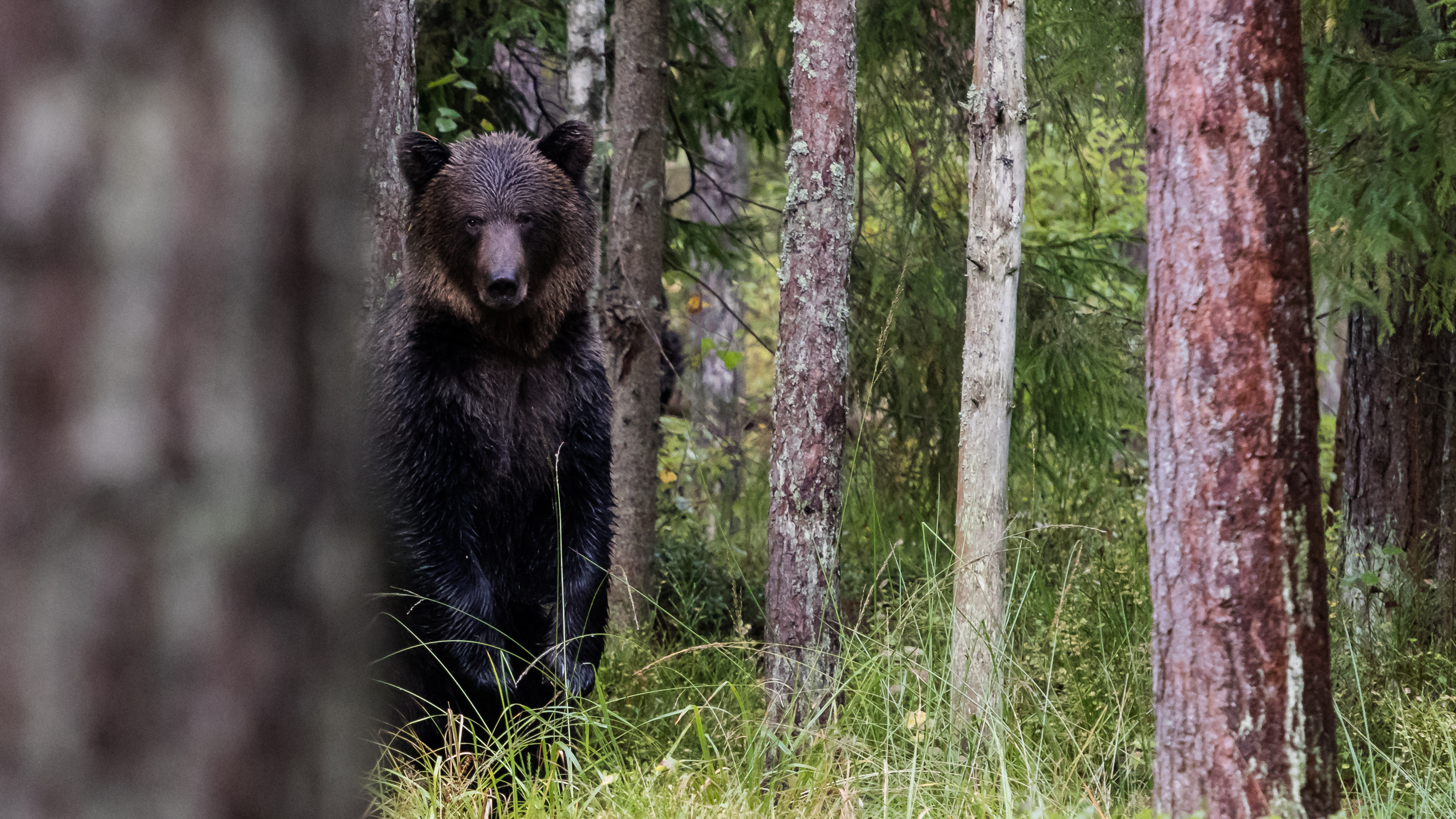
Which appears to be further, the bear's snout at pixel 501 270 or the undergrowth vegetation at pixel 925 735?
the bear's snout at pixel 501 270

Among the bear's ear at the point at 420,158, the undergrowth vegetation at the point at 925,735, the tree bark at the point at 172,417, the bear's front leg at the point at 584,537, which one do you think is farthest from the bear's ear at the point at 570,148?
the tree bark at the point at 172,417

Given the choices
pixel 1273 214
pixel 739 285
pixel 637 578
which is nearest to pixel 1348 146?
pixel 1273 214

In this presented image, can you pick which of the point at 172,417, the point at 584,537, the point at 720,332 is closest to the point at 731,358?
the point at 584,537

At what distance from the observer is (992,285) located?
4.54 metres

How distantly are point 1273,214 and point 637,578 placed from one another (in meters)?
4.62

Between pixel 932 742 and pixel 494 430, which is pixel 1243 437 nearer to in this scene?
pixel 932 742

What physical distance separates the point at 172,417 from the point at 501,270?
3.55m

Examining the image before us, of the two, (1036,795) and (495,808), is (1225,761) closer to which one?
(1036,795)

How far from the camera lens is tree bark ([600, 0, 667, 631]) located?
6.46 m

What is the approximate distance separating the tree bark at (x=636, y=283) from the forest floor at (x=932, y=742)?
1521 millimetres

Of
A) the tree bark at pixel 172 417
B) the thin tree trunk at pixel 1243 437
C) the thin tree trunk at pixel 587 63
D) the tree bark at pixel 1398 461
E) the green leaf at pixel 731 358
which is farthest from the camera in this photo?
the green leaf at pixel 731 358

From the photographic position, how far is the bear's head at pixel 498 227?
14.5ft

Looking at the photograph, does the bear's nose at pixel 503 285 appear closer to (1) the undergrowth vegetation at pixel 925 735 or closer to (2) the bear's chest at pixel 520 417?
(2) the bear's chest at pixel 520 417

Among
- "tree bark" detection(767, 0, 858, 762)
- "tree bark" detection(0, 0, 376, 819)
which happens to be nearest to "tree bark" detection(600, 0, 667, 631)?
"tree bark" detection(767, 0, 858, 762)
